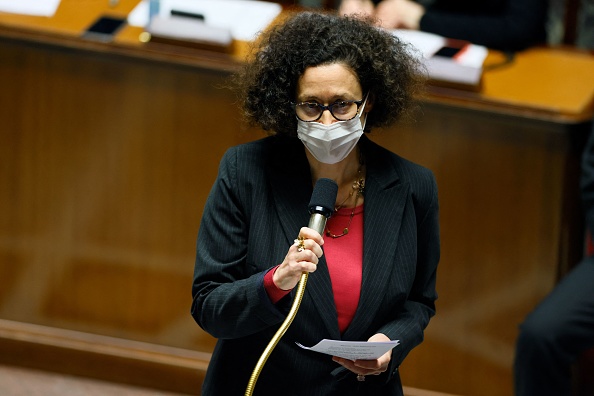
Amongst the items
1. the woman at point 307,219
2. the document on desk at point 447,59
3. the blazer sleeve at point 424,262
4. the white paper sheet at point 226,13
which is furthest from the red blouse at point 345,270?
the white paper sheet at point 226,13

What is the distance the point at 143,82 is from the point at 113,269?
0.65 meters

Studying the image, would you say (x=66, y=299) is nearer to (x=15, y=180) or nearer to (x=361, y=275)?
(x=15, y=180)

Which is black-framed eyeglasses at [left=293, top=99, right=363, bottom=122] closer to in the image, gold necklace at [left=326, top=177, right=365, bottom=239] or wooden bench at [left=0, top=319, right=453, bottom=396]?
gold necklace at [left=326, top=177, right=365, bottom=239]

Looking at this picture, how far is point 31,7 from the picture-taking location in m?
3.69

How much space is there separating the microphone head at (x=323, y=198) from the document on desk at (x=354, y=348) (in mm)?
223

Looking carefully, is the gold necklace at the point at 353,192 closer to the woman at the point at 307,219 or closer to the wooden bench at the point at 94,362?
the woman at the point at 307,219

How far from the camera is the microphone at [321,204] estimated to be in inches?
69.3

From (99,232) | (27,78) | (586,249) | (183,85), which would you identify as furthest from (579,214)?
(27,78)

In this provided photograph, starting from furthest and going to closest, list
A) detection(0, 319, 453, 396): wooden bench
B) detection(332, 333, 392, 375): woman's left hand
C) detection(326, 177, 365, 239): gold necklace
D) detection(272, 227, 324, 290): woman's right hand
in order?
detection(0, 319, 453, 396): wooden bench, detection(326, 177, 365, 239): gold necklace, detection(332, 333, 392, 375): woman's left hand, detection(272, 227, 324, 290): woman's right hand

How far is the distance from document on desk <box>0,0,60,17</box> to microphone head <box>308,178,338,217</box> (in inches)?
83.6

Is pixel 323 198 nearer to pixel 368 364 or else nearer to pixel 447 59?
pixel 368 364

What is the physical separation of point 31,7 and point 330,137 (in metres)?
2.09

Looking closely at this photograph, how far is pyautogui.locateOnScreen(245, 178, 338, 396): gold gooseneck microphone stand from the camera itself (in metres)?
1.71

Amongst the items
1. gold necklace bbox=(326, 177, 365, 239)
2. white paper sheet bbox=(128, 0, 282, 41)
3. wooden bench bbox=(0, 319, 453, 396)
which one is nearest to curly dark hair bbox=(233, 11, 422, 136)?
gold necklace bbox=(326, 177, 365, 239)
